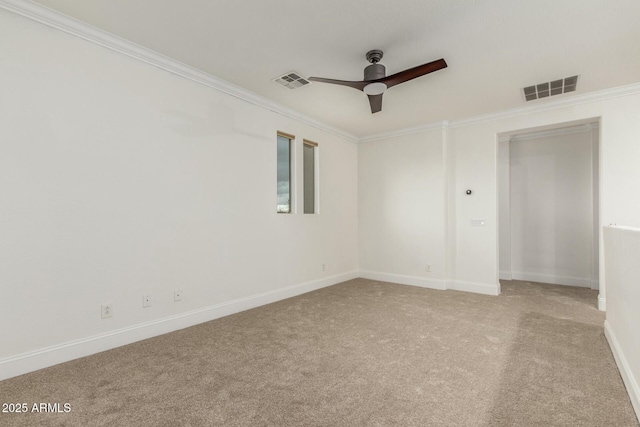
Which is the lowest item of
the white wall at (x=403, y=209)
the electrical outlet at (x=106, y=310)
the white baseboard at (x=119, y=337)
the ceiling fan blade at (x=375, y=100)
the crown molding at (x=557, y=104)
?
the white baseboard at (x=119, y=337)

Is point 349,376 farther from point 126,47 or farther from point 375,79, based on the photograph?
point 126,47

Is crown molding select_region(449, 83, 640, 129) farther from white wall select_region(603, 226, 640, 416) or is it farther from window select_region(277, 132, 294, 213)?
window select_region(277, 132, 294, 213)

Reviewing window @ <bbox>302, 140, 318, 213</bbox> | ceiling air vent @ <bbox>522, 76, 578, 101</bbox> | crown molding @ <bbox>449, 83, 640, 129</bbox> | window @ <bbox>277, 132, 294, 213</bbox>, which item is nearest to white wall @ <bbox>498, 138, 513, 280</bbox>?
crown molding @ <bbox>449, 83, 640, 129</bbox>

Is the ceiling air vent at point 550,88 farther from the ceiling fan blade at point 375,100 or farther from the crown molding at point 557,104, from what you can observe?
the ceiling fan blade at point 375,100

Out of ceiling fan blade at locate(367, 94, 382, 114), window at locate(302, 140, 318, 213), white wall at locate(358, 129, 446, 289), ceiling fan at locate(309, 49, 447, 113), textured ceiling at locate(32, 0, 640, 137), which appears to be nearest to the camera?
textured ceiling at locate(32, 0, 640, 137)

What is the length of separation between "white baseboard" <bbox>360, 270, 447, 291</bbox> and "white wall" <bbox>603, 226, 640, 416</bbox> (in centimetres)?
246

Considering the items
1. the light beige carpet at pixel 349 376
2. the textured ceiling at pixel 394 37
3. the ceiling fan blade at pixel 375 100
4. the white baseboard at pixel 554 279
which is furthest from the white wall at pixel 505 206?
the ceiling fan blade at pixel 375 100

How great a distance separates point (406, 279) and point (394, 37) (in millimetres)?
3939

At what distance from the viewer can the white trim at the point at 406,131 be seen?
5.13m

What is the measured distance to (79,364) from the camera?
242cm

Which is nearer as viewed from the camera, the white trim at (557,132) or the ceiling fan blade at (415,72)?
the ceiling fan blade at (415,72)

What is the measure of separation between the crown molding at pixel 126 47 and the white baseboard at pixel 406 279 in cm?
335

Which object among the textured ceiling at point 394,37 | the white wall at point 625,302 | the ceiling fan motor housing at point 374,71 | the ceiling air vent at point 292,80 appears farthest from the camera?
the ceiling air vent at point 292,80

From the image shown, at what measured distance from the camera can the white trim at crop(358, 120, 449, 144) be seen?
5.13 meters
